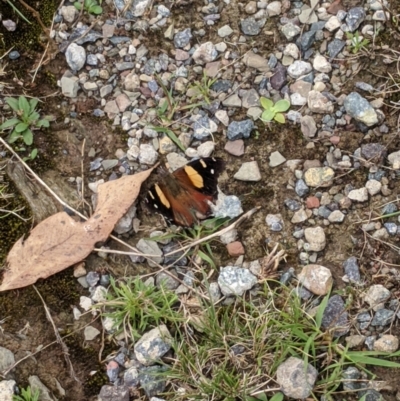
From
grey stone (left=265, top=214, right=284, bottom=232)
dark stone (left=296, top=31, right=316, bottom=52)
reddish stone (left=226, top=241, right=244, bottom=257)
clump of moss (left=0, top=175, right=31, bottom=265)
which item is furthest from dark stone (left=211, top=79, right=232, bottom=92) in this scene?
clump of moss (left=0, top=175, right=31, bottom=265)

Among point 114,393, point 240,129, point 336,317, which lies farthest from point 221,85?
point 114,393

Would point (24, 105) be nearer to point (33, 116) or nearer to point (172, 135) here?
point (33, 116)

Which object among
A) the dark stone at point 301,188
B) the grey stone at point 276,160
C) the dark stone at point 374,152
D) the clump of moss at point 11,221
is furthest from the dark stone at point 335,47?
the clump of moss at point 11,221

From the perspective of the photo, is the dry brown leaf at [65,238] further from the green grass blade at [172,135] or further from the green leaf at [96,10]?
the green leaf at [96,10]

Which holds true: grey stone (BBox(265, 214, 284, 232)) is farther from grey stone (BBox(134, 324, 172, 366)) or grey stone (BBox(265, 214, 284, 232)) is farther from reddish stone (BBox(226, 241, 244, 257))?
grey stone (BBox(134, 324, 172, 366))

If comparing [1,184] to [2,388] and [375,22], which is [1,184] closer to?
[2,388]
